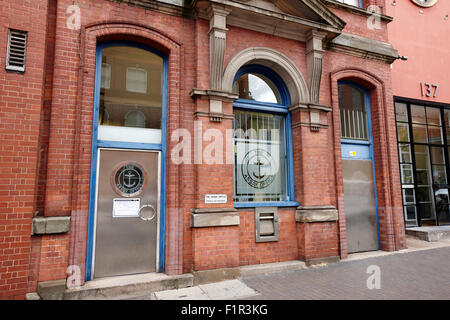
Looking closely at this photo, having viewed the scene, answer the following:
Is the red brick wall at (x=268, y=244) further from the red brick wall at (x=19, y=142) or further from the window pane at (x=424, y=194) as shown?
the window pane at (x=424, y=194)

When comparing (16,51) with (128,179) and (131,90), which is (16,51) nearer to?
(131,90)

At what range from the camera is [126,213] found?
4.89 meters

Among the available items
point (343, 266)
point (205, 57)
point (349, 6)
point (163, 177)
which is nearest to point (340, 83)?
point (349, 6)

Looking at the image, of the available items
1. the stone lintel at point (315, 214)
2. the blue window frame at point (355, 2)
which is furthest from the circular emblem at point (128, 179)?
the blue window frame at point (355, 2)

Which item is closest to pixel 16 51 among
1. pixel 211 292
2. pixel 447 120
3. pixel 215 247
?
pixel 215 247

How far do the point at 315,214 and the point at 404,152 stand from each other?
5.07m

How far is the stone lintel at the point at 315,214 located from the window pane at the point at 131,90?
336 cm

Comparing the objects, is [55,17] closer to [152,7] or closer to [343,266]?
[152,7]

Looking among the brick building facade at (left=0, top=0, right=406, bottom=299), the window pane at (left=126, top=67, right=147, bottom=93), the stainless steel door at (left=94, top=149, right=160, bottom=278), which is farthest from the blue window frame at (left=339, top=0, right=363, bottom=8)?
the stainless steel door at (left=94, top=149, right=160, bottom=278)

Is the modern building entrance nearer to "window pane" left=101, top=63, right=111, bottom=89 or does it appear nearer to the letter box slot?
the letter box slot

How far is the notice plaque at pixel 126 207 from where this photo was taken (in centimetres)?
484

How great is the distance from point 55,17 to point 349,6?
6.77 meters
